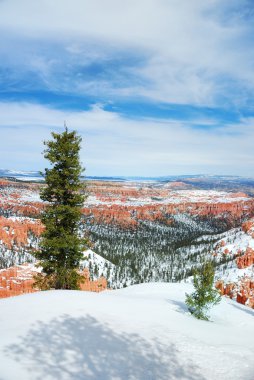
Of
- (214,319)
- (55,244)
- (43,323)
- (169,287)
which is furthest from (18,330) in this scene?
(169,287)

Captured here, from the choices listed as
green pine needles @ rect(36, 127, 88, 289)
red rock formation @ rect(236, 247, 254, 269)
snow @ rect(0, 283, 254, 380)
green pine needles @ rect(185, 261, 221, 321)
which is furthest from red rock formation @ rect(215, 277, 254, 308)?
snow @ rect(0, 283, 254, 380)

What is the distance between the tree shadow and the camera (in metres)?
9.91

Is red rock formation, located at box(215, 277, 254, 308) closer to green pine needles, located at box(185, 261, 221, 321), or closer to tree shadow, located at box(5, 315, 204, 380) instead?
green pine needles, located at box(185, 261, 221, 321)

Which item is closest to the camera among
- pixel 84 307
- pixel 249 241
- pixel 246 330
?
pixel 84 307

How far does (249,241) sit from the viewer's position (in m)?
200

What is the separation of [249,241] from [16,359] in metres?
212

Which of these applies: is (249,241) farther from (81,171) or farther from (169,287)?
(81,171)

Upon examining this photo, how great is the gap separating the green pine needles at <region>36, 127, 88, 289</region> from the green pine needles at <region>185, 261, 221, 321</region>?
10118 mm

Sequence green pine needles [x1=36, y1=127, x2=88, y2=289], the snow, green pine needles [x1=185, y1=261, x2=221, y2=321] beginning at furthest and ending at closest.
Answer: green pine needles [x1=36, y1=127, x2=88, y2=289] → green pine needles [x1=185, y1=261, x2=221, y2=321] → the snow

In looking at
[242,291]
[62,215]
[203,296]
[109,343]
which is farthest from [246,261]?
[109,343]

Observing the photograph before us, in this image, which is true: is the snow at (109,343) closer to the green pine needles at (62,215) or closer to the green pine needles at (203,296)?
the green pine needles at (203,296)

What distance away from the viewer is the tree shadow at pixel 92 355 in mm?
9914

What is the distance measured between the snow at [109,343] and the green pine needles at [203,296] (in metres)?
1.75

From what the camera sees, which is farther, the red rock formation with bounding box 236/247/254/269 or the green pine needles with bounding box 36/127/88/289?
the red rock formation with bounding box 236/247/254/269
